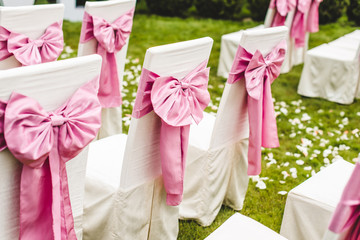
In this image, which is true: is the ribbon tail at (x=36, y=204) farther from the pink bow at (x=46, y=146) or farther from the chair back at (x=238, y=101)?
the chair back at (x=238, y=101)

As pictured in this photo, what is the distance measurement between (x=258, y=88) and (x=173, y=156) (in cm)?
62

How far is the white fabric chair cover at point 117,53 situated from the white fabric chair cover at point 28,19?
0.81 ft

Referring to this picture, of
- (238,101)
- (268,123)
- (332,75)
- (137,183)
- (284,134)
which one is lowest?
(284,134)

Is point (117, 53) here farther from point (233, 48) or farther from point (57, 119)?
point (233, 48)

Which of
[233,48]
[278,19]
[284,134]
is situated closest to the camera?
[284,134]

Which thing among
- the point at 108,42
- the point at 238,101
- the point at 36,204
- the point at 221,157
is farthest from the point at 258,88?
the point at 36,204

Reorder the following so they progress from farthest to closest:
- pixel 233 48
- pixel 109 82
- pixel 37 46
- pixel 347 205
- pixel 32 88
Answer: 1. pixel 233 48
2. pixel 109 82
3. pixel 37 46
4. pixel 32 88
5. pixel 347 205

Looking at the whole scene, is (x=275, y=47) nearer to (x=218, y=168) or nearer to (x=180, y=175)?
(x=218, y=168)

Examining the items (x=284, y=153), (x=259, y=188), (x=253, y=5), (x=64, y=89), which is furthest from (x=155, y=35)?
(x=64, y=89)

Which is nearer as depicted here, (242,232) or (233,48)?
(242,232)

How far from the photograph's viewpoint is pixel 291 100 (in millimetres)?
4320

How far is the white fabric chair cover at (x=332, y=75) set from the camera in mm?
4176

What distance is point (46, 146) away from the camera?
4.51 ft

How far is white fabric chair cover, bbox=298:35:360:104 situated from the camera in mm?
4176
